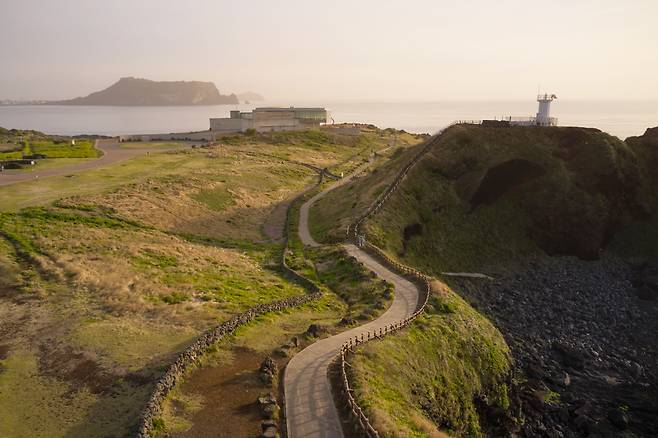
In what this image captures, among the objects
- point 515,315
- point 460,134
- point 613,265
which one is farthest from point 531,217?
point 515,315

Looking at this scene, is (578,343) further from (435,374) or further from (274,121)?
(274,121)

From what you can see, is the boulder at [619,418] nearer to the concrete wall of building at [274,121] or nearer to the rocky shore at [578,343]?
the rocky shore at [578,343]

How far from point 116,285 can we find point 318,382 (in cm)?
2194

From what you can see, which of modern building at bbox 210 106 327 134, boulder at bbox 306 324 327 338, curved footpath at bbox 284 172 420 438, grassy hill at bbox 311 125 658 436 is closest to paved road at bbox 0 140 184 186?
modern building at bbox 210 106 327 134

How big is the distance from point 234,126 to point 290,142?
2348 cm

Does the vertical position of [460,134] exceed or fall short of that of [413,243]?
it exceeds it

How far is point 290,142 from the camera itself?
428ft

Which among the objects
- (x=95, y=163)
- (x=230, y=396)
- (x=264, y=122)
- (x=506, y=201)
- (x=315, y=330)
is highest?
(x=264, y=122)

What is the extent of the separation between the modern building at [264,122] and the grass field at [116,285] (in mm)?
60934

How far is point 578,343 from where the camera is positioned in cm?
4631

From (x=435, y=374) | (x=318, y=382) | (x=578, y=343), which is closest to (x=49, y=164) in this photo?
(x=318, y=382)

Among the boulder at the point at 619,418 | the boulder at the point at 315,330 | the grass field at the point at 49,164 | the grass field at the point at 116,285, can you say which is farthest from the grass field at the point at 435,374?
the grass field at the point at 49,164

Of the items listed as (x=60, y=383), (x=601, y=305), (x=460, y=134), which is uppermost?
(x=460, y=134)

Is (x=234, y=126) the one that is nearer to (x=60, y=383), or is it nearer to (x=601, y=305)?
(x=601, y=305)
